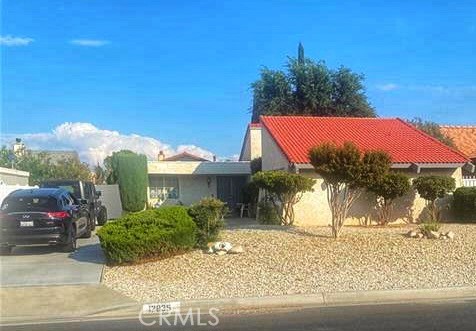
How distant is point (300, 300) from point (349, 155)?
18.0 ft

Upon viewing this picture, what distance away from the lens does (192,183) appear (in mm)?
32750

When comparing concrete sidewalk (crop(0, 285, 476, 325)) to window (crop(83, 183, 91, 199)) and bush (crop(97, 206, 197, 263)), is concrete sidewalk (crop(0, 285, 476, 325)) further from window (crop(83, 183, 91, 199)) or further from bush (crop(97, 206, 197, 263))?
window (crop(83, 183, 91, 199))

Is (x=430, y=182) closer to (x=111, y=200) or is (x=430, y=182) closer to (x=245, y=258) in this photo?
(x=245, y=258)

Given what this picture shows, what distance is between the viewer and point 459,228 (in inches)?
714

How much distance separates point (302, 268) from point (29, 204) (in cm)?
735

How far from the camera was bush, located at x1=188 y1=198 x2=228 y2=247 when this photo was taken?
14227mm

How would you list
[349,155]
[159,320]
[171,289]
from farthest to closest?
[349,155]
[171,289]
[159,320]

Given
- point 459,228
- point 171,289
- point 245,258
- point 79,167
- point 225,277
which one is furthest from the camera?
point 79,167

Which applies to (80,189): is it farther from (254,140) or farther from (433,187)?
(433,187)

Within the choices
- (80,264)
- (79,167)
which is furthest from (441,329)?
(79,167)

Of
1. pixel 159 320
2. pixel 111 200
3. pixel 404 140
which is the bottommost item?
pixel 159 320

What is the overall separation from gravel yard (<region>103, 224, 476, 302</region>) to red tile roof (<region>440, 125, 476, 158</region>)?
21.2m

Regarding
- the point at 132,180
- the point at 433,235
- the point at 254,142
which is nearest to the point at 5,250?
the point at 433,235

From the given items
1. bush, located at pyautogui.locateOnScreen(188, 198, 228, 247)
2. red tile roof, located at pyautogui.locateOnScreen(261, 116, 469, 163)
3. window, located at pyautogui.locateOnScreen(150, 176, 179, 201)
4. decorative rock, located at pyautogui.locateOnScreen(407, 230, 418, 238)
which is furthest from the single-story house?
bush, located at pyautogui.locateOnScreen(188, 198, 228, 247)
